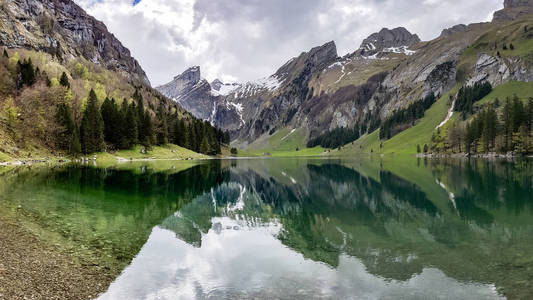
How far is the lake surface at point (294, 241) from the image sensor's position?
1225 centimetres

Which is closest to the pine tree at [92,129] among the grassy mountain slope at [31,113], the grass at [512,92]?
the grassy mountain slope at [31,113]

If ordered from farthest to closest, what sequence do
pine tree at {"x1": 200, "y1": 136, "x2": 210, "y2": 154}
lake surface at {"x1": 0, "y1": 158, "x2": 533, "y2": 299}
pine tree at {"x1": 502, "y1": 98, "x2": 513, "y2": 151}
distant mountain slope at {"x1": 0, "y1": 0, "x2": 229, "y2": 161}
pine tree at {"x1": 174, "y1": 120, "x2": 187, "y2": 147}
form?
pine tree at {"x1": 200, "y1": 136, "x2": 210, "y2": 154}
pine tree at {"x1": 174, "y1": 120, "x2": 187, "y2": 147}
pine tree at {"x1": 502, "y1": 98, "x2": 513, "y2": 151}
distant mountain slope at {"x1": 0, "y1": 0, "x2": 229, "y2": 161}
lake surface at {"x1": 0, "y1": 158, "x2": 533, "y2": 299}

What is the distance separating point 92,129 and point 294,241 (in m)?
92.2

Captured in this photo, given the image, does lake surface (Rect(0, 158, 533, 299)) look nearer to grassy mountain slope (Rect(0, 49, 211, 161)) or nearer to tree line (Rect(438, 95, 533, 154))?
grassy mountain slope (Rect(0, 49, 211, 161))

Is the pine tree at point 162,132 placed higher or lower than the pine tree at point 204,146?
higher

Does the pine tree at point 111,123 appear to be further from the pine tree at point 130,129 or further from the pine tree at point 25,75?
the pine tree at point 25,75

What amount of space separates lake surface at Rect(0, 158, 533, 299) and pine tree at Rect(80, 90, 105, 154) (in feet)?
207

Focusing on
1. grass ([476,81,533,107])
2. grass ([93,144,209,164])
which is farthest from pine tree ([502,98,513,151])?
grass ([93,144,209,164])

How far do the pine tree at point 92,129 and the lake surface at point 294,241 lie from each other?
63.2 m

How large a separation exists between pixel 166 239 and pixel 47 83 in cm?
10679

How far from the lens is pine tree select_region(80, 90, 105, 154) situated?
93.3m

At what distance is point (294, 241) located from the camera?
63.9 feet

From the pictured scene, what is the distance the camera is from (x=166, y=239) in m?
Result: 19.3

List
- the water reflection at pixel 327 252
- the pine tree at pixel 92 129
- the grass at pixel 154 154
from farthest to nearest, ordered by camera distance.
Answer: the grass at pixel 154 154, the pine tree at pixel 92 129, the water reflection at pixel 327 252
